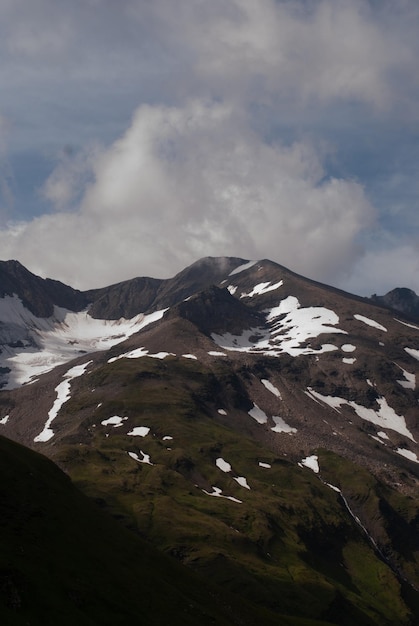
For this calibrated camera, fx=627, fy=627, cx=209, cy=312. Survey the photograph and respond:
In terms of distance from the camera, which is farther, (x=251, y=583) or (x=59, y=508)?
(x=251, y=583)

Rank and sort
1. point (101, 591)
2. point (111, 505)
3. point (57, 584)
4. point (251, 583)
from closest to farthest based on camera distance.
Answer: point (57, 584) < point (101, 591) < point (251, 583) < point (111, 505)

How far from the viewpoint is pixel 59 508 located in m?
79.9

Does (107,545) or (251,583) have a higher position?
(107,545)

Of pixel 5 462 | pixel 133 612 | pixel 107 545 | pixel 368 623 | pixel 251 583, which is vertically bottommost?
pixel 368 623

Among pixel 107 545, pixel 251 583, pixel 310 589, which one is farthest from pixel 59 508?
pixel 310 589

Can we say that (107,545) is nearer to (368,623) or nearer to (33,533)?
(33,533)

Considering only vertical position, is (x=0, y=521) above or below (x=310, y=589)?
above

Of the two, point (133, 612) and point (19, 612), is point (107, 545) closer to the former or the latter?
point (133, 612)

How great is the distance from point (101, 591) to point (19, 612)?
13768 mm

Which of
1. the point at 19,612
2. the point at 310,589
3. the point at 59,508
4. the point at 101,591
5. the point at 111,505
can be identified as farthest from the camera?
the point at 111,505

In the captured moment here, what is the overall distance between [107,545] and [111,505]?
119 m

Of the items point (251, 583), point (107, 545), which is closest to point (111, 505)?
point (251, 583)

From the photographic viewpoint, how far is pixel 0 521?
224 ft

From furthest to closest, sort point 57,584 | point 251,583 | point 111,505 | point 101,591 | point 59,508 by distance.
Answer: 1. point 111,505
2. point 251,583
3. point 59,508
4. point 101,591
5. point 57,584
